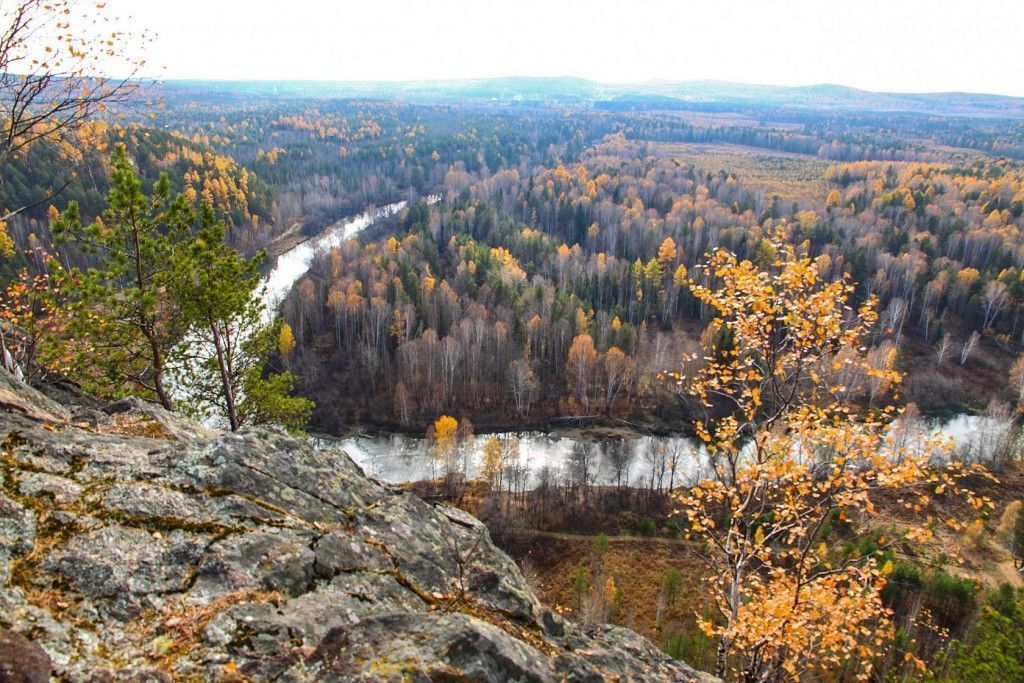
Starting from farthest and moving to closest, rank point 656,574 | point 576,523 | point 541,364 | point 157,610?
point 541,364 → point 576,523 → point 656,574 → point 157,610

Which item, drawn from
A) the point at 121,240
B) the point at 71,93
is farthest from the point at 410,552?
the point at 121,240

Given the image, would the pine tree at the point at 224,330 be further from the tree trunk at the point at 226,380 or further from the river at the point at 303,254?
the river at the point at 303,254

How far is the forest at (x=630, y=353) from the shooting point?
9352 millimetres

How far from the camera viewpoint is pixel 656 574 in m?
38.9

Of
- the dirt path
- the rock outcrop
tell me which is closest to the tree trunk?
the rock outcrop

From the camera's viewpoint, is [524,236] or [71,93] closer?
[71,93]

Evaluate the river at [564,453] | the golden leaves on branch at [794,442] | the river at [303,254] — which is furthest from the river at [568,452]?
the golden leaves on branch at [794,442]

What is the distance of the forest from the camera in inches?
368

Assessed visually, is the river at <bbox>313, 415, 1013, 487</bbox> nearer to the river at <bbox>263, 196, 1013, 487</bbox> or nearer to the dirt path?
the river at <bbox>263, 196, 1013, 487</bbox>

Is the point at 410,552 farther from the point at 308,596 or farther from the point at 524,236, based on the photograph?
the point at 524,236

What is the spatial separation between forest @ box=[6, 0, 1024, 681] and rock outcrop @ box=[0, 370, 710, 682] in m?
2.85

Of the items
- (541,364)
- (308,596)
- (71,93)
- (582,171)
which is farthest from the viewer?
(582,171)

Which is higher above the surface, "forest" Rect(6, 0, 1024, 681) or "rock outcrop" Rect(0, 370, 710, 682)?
"rock outcrop" Rect(0, 370, 710, 682)

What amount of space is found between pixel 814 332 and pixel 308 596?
25.4 feet
